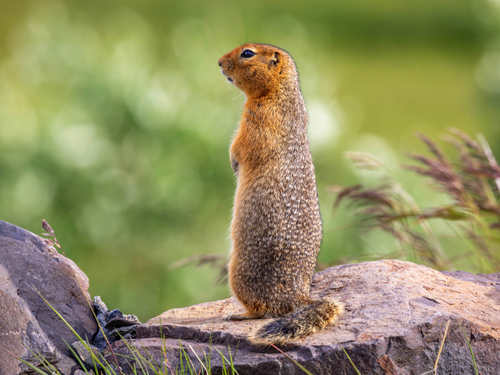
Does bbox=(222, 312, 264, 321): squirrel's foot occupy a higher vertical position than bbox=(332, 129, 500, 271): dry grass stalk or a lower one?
lower

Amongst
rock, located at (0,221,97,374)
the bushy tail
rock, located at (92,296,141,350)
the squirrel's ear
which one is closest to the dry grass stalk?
the squirrel's ear

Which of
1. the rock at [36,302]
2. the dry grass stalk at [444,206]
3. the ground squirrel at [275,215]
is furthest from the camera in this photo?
the dry grass stalk at [444,206]

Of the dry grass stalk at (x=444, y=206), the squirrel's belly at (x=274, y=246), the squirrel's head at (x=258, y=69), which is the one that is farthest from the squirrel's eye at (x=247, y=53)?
the dry grass stalk at (x=444, y=206)

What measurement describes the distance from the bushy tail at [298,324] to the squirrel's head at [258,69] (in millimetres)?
1288

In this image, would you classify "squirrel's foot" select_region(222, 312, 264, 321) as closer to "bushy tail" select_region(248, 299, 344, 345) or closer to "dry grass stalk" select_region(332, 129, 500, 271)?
"bushy tail" select_region(248, 299, 344, 345)

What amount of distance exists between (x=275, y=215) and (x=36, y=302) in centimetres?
112

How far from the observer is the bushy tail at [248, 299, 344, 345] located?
2.04 meters

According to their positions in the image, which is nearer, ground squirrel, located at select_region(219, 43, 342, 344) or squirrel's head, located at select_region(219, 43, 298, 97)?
ground squirrel, located at select_region(219, 43, 342, 344)

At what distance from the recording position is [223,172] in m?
6.40

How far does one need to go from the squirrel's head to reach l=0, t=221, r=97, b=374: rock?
1344 mm

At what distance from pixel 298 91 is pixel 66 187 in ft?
12.0

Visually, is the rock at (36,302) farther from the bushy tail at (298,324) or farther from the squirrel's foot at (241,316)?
the bushy tail at (298,324)

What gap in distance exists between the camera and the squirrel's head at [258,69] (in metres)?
2.96

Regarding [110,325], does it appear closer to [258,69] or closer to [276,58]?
[258,69]
